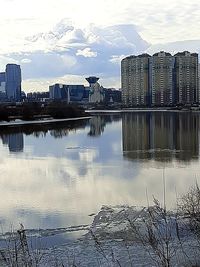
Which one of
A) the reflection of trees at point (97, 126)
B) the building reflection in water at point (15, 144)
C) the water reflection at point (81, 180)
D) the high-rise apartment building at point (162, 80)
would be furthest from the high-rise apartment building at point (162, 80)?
the water reflection at point (81, 180)

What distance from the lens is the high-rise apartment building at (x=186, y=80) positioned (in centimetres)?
12569

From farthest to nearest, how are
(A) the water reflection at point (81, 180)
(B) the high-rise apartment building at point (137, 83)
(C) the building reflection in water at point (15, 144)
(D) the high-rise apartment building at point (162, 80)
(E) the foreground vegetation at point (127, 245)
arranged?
1. (B) the high-rise apartment building at point (137, 83)
2. (D) the high-rise apartment building at point (162, 80)
3. (C) the building reflection in water at point (15, 144)
4. (A) the water reflection at point (81, 180)
5. (E) the foreground vegetation at point (127, 245)

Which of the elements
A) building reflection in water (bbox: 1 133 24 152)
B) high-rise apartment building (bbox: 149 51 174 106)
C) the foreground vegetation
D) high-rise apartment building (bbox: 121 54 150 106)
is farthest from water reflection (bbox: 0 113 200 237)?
high-rise apartment building (bbox: 121 54 150 106)

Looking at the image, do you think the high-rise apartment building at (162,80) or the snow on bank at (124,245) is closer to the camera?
the snow on bank at (124,245)

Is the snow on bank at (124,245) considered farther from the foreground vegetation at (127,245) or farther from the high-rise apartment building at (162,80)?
the high-rise apartment building at (162,80)

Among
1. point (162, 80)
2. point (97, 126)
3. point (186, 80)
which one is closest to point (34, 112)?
point (97, 126)

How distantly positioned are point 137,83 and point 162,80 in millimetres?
9293

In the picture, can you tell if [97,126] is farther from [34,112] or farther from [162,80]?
[162,80]

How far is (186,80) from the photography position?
417ft

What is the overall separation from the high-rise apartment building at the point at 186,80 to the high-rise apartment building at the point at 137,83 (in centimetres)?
890

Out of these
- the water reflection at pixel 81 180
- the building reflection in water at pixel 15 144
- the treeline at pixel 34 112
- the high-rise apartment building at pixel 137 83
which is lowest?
the building reflection in water at pixel 15 144

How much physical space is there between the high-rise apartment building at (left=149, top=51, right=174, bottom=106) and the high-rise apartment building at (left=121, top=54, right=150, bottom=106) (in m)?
2.32

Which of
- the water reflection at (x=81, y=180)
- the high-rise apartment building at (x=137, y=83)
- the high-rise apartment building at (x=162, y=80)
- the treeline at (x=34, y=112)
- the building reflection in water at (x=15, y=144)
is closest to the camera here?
the water reflection at (x=81, y=180)

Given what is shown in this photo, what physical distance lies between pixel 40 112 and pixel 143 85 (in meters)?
70.0
